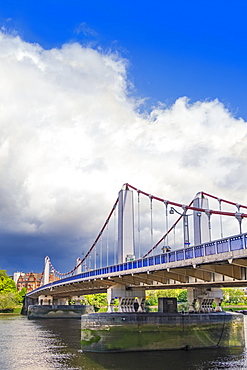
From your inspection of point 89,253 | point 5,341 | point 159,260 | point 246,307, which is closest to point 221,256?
point 159,260

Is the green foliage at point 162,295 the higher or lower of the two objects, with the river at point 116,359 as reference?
higher

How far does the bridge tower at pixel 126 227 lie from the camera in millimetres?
50856

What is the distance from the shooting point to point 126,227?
52.5 metres

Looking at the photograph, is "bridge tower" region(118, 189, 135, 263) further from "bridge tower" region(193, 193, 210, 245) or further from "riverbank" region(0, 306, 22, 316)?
"riverbank" region(0, 306, 22, 316)

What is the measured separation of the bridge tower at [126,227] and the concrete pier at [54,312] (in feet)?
178

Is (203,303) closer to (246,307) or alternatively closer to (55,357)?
(55,357)

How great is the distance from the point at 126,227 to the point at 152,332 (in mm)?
17160

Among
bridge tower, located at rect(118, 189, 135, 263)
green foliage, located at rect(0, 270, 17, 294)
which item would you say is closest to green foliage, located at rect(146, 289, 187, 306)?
green foliage, located at rect(0, 270, 17, 294)

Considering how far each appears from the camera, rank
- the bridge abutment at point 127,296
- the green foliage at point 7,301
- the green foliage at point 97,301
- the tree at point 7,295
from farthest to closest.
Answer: the green foliage at point 97,301, the tree at point 7,295, the green foliage at point 7,301, the bridge abutment at point 127,296

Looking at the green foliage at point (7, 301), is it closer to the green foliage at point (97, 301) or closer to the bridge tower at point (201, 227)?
the green foliage at point (97, 301)

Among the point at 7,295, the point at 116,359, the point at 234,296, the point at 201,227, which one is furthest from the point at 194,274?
the point at 234,296

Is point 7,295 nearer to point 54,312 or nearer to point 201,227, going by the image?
point 54,312

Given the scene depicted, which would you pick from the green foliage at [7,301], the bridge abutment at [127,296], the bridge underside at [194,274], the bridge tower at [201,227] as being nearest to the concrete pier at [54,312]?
the green foliage at [7,301]

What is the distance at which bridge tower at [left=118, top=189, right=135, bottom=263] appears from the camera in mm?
50856
